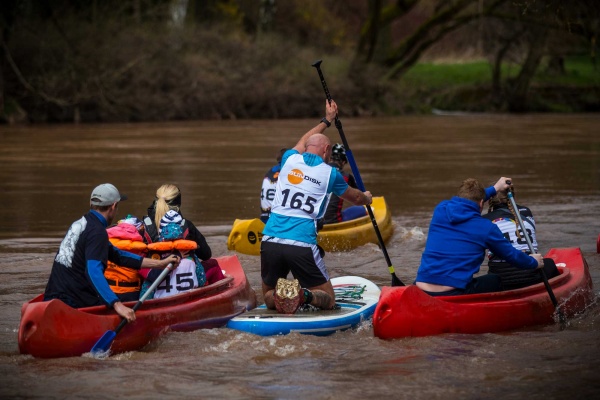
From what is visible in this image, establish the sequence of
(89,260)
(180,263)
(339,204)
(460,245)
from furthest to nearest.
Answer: (339,204) < (180,263) < (460,245) < (89,260)

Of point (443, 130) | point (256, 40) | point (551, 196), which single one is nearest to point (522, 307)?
point (551, 196)

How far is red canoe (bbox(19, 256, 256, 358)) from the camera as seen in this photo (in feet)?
23.1

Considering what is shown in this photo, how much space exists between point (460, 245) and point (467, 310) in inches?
20.0

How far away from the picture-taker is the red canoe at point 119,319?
7035mm

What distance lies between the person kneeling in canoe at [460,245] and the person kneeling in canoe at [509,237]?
40cm

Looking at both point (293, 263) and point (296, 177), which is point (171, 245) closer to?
point (293, 263)

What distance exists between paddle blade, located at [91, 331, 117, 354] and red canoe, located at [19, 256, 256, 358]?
4 cm

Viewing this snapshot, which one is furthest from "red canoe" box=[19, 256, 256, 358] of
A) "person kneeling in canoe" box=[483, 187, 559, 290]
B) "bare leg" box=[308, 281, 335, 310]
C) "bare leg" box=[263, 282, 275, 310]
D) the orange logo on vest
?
"person kneeling in canoe" box=[483, 187, 559, 290]

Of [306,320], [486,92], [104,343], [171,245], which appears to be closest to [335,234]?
[306,320]

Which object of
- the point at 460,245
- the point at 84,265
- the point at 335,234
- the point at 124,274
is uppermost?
the point at 460,245

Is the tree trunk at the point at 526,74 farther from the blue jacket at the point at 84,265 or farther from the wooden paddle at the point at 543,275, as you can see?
the blue jacket at the point at 84,265

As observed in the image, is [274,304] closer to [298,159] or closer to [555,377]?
[298,159]

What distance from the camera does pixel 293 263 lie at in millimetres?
8195

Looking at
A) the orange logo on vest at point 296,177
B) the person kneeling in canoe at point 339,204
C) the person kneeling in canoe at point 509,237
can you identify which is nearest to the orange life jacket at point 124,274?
the orange logo on vest at point 296,177
